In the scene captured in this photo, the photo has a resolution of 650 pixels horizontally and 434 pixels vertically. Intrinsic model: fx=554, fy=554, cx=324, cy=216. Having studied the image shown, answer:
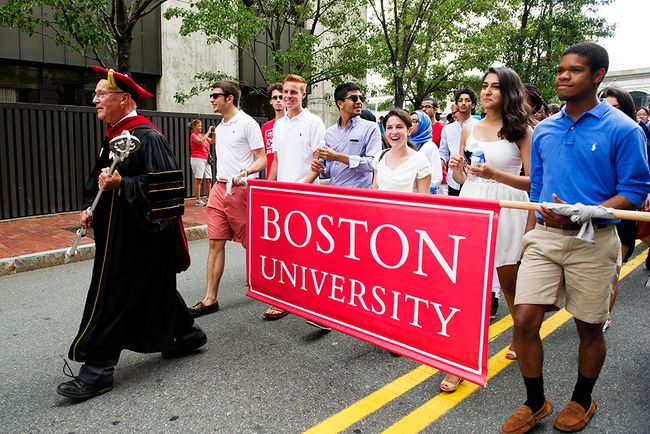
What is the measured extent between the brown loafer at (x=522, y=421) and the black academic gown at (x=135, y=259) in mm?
2097

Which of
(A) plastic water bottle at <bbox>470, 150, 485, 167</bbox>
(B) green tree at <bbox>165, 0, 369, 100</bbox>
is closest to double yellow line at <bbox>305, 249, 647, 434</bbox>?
(A) plastic water bottle at <bbox>470, 150, 485, 167</bbox>

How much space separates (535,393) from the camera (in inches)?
115

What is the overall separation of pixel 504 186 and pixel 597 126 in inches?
43.4

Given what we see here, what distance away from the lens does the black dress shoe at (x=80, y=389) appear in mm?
3221

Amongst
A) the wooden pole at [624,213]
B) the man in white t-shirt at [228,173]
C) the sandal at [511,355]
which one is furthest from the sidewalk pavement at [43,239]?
the wooden pole at [624,213]

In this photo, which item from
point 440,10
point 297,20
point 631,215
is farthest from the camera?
point 440,10

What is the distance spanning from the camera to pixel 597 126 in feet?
9.17

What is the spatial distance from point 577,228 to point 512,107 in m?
1.18

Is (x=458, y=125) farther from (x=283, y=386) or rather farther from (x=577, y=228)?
(x=283, y=386)

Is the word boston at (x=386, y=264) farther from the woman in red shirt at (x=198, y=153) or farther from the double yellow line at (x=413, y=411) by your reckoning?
the woman in red shirt at (x=198, y=153)

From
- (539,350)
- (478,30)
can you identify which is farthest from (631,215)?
(478,30)

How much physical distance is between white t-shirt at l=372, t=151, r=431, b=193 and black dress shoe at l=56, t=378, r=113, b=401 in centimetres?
233

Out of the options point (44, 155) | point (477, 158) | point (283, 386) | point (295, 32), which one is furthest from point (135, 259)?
point (295, 32)

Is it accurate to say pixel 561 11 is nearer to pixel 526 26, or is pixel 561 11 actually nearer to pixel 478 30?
pixel 526 26
